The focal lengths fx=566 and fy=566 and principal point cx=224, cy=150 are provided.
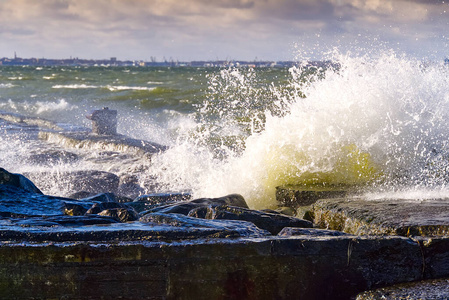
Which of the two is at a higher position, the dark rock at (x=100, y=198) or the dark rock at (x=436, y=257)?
the dark rock at (x=436, y=257)

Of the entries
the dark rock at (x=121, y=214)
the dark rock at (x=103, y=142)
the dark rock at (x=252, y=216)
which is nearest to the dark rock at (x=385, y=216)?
the dark rock at (x=252, y=216)

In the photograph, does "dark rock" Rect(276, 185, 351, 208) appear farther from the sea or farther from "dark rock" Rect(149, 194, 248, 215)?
"dark rock" Rect(149, 194, 248, 215)

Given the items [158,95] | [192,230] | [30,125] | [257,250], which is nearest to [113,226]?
[192,230]

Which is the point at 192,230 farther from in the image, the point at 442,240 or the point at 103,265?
the point at 442,240

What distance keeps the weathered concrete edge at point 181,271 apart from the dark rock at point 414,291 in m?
0.10

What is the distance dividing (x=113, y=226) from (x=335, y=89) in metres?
4.04

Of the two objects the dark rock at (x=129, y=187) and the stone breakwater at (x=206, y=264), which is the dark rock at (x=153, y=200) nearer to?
the dark rock at (x=129, y=187)

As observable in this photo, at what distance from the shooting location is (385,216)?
3.51 m

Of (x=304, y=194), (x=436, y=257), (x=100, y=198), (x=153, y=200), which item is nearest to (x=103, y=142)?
(x=153, y=200)

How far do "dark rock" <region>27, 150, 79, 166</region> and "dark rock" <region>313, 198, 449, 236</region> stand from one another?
551 centimetres

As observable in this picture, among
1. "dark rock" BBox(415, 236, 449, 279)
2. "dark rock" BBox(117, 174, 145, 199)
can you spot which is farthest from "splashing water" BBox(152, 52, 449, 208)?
"dark rock" BBox(415, 236, 449, 279)

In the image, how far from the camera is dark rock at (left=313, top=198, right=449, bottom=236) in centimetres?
316

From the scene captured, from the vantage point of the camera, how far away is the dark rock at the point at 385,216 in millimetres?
3156

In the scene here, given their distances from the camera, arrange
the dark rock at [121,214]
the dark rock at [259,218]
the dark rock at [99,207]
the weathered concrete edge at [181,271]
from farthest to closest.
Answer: the dark rock at [99,207] → the dark rock at [121,214] → the dark rock at [259,218] → the weathered concrete edge at [181,271]
